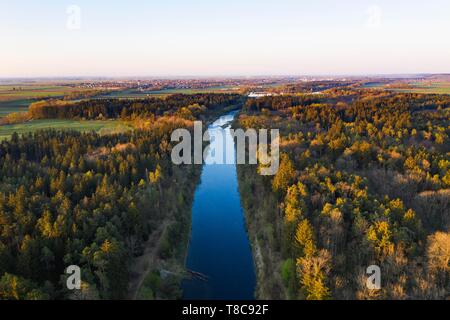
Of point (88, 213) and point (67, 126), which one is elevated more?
point (67, 126)

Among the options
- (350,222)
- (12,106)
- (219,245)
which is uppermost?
(12,106)

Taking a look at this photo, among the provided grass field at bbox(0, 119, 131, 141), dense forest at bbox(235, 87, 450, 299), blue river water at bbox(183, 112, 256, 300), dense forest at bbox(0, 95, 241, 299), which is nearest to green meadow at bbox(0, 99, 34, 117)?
grass field at bbox(0, 119, 131, 141)

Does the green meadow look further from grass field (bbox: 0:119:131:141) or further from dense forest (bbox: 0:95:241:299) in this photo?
dense forest (bbox: 0:95:241:299)

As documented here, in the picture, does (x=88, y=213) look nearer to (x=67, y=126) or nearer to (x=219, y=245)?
(x=219, y=245)

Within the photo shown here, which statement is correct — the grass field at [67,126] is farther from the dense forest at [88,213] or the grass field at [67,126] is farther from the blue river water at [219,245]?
the blue river water at [219,245]

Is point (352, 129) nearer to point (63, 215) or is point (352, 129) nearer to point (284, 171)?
point (284, 171)

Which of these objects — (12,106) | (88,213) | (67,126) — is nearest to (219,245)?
(88,213)
